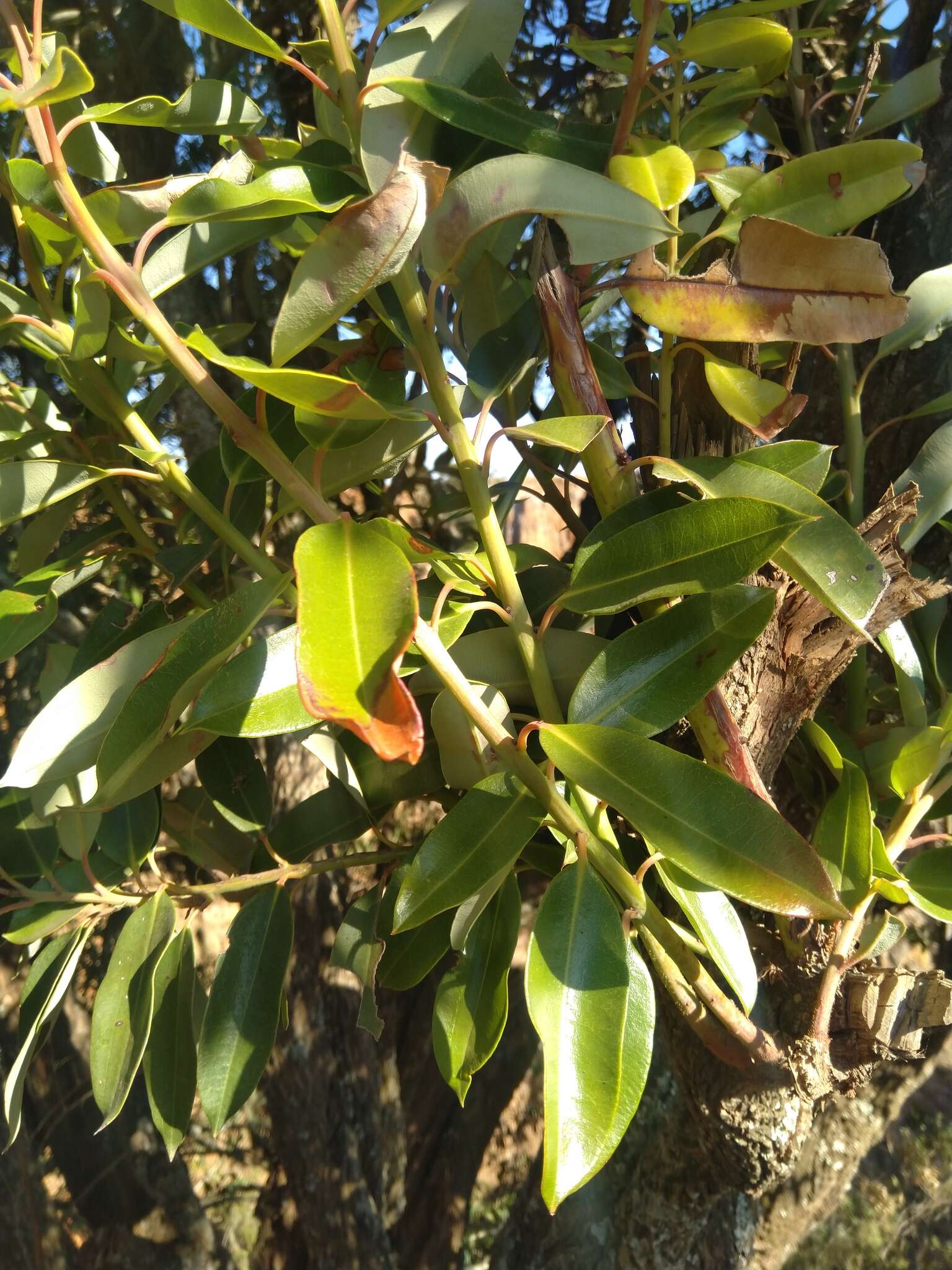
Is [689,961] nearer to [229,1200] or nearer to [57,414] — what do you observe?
[57,414]

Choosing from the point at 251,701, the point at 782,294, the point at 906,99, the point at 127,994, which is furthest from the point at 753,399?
the point at 127,994

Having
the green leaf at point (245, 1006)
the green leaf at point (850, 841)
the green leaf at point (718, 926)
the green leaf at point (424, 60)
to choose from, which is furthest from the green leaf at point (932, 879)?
the green leaf at point (424, 60)

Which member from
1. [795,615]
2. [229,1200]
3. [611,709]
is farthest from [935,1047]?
[229,1200]

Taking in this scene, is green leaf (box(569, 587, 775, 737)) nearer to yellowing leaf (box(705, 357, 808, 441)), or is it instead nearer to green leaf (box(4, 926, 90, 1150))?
yellowing leaf (box(705, 357, 808, 441))

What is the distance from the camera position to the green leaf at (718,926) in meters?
0.46

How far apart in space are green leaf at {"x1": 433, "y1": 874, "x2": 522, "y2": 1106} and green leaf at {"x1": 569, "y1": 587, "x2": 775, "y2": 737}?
0.14 m

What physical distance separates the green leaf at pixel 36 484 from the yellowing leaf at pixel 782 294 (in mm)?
324

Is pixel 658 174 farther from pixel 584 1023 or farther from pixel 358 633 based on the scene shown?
pixel 584 1023

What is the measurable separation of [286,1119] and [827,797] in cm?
98

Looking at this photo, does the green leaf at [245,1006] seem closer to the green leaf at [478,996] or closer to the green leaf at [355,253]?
the green leaf at [478,996]

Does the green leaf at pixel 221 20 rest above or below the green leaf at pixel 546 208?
above

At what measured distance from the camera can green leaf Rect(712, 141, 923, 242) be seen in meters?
0.47

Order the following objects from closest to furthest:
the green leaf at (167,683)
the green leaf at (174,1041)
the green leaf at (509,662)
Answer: the green leaf at (167,683) → the green leaf at (509,662) → the green leaf at (174,1041)

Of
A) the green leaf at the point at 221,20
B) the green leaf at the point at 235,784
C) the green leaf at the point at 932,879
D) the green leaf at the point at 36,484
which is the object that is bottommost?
the green leaf at the point at 932,879
